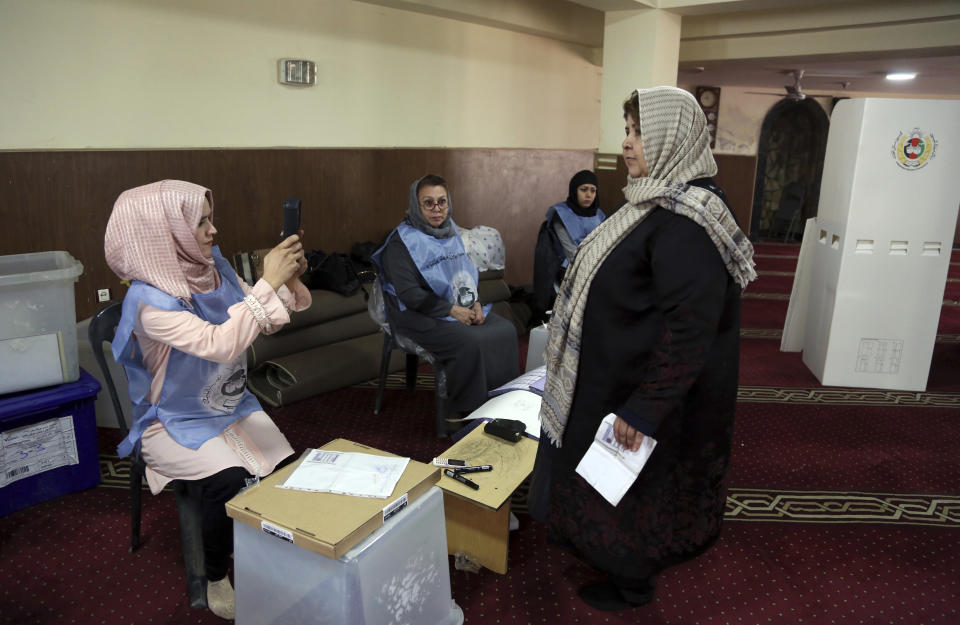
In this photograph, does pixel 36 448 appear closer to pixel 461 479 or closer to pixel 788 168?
pixel 461 479

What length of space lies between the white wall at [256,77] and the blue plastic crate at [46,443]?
149 cm

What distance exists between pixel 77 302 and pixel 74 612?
1977mm

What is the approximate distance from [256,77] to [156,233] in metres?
2.60

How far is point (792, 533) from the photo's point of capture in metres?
2.53

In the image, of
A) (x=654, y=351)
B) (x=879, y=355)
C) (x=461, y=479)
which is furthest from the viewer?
(x=879, y=355)

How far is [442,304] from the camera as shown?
3133mm

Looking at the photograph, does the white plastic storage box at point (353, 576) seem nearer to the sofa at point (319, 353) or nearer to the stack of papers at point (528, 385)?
the stack of papers at point (528, 385)

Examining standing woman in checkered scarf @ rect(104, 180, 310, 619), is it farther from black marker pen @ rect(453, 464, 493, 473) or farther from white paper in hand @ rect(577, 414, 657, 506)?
white paper in hand @ rect(577, 414, 657, 506)

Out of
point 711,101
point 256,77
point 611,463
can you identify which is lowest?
point 611,463

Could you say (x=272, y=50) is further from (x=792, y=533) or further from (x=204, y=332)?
(x=792, y=533)

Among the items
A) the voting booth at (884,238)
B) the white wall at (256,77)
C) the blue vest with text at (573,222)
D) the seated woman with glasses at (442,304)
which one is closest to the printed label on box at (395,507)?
the seated woman with glasses at (442,304)

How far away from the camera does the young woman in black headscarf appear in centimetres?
447

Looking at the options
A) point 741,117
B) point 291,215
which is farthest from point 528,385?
point 741,117

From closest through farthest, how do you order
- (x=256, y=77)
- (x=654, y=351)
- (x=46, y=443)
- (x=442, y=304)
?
(x=654, y=351) → (x=46, y=443) → (x=442, y=304) → (x=256, y=77)
